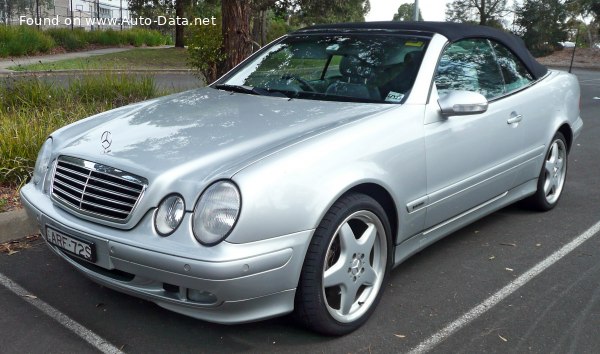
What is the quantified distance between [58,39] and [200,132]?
2579cm

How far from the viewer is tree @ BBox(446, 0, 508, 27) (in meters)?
39.2

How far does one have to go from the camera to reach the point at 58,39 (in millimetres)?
26734

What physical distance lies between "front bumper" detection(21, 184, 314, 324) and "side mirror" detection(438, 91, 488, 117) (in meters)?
1.31

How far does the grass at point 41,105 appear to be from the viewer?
5422 mm

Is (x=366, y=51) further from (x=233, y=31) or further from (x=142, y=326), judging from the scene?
(x=233, y=31)

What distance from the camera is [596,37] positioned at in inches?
1614

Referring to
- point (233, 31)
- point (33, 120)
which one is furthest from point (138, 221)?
point (233, 31)

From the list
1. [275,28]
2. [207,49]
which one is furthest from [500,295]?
[275,28]

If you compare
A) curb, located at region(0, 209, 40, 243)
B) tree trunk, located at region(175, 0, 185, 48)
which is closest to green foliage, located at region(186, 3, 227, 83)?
curb, located at region(0, 209, 40, 243)

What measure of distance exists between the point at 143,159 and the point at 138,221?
0.34 meters

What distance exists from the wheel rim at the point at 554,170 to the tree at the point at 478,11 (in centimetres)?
3559

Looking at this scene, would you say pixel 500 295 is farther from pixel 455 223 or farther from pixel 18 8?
pixel 18 8

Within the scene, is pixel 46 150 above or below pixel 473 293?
above

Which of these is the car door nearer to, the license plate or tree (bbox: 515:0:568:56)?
the license plate
